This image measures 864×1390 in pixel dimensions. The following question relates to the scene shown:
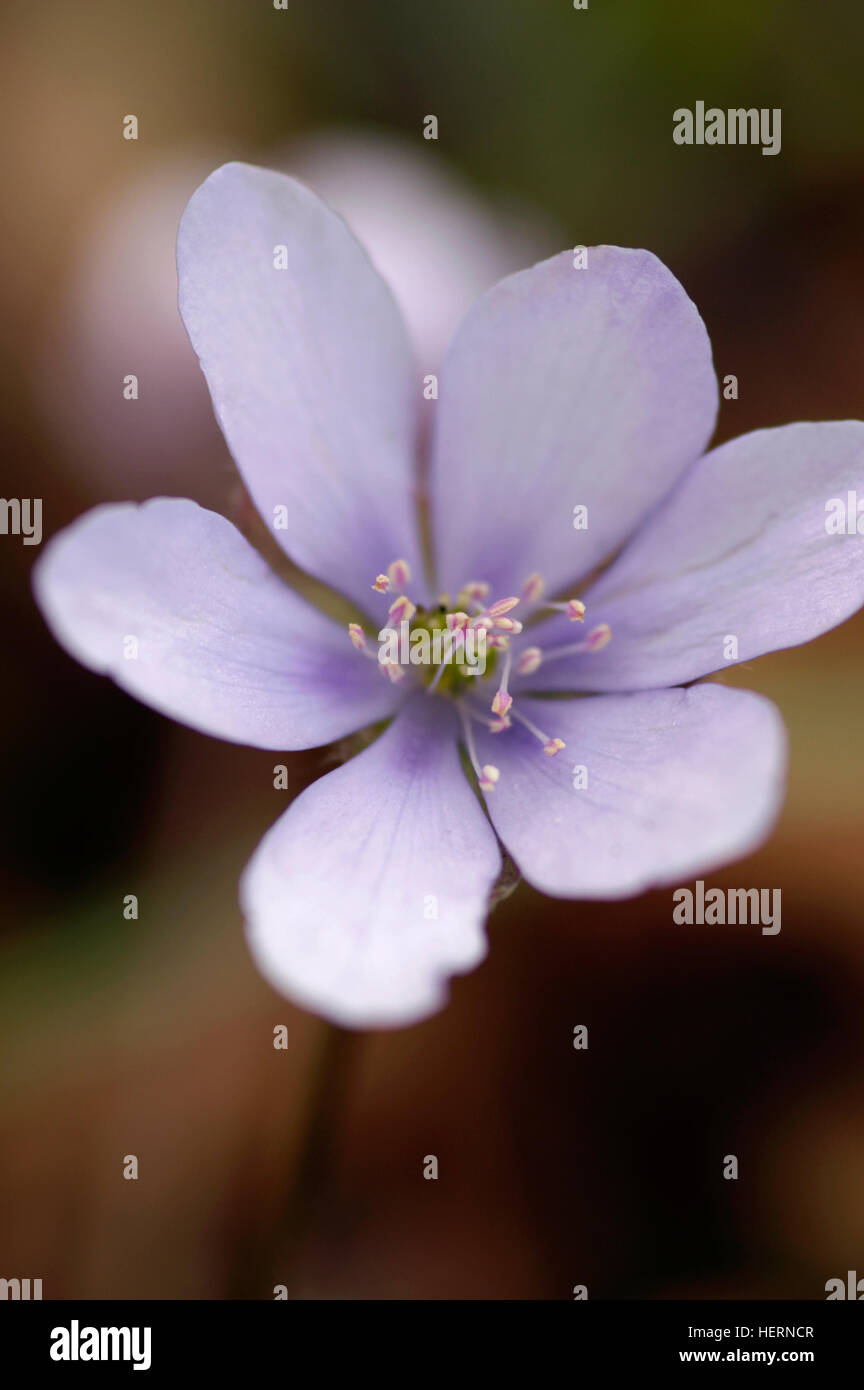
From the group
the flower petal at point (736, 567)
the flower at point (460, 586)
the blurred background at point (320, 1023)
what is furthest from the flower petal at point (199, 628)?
the flower petal at point (736, 567)

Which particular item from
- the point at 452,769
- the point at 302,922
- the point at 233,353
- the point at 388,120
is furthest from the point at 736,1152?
the point at 388,120

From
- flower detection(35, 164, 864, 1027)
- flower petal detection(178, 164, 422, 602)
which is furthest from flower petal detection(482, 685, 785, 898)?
flower petal detection(178, 164, 422, 602)

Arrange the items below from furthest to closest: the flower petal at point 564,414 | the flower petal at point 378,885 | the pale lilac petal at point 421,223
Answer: the pale lilac petal at point 421,223
the flower petal at point 564,414
the flower petal at point 378,885

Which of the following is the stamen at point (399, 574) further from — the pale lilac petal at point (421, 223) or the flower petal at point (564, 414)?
the pale lilac petal at point (421, 223)

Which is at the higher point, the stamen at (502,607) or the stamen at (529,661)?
the stamen at (502,607)

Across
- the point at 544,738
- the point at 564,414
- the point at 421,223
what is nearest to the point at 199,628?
the point at 544,738

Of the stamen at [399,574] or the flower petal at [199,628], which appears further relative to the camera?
the stamen at [399,574]
